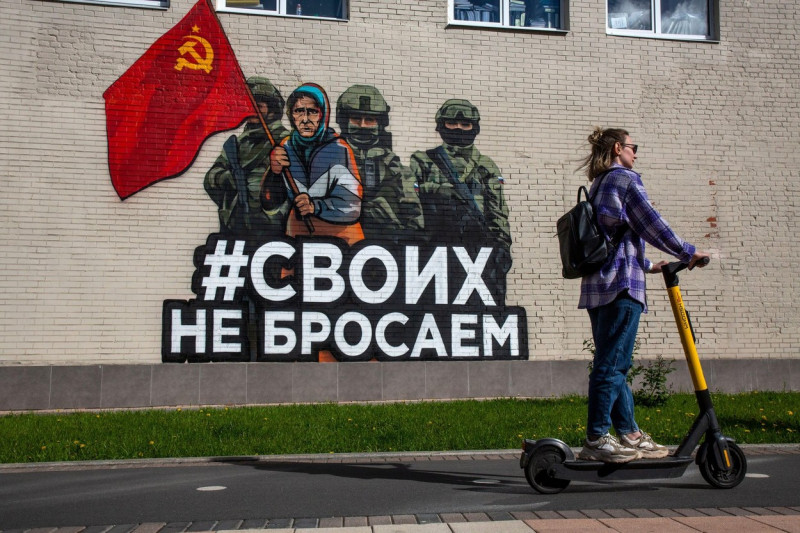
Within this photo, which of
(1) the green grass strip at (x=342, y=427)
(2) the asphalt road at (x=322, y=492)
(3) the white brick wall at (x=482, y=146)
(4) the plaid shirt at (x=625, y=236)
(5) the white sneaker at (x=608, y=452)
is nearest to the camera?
A: (2) the asphalt road at (x=322, y=492)

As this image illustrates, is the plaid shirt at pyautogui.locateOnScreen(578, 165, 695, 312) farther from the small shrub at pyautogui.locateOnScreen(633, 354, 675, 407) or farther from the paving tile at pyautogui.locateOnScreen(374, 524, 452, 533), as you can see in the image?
the small shrub at pyautogui.locateOnScreen(633, 354, 675, 407)

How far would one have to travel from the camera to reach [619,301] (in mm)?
4734

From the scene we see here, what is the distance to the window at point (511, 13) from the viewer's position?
12.6 m

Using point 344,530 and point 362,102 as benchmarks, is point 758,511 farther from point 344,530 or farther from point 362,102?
point 362,102

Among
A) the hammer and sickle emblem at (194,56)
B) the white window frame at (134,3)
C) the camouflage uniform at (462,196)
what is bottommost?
the camouflage uniform at (462,196)

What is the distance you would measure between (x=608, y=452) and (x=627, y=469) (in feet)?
0.46

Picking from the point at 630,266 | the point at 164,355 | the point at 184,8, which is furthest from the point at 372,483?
the point at 184,8

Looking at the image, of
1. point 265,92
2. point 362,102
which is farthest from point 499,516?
point 265,92

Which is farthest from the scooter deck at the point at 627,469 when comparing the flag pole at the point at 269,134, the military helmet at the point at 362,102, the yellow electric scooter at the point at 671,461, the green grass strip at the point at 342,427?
the military helmet at the point at 362,102

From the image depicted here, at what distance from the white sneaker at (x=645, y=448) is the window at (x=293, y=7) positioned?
9.13 meters

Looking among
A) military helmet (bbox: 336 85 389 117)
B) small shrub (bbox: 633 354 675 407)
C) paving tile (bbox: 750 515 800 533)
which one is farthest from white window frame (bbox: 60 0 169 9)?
paving tile (bbox: 750 515 800 533)

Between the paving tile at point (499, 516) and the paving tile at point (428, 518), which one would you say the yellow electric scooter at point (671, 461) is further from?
the paving tile at point (428, 518)

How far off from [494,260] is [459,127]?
2.04 metres

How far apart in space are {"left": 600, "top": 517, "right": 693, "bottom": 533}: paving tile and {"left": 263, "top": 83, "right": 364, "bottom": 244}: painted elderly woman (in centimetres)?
827
